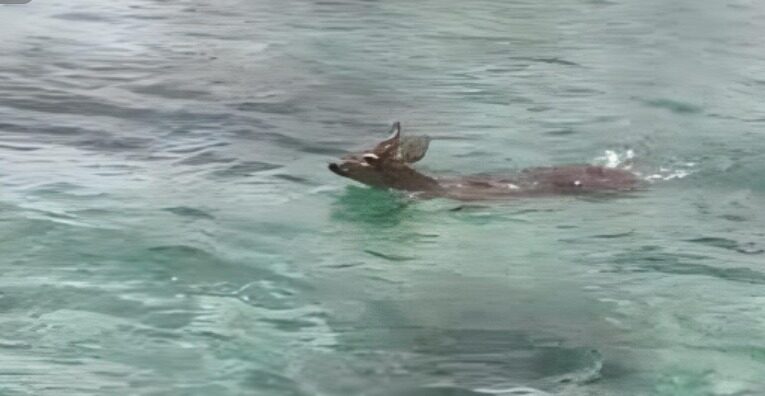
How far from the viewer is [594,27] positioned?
15.3 feet

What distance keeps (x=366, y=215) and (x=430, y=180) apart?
258 millimetres

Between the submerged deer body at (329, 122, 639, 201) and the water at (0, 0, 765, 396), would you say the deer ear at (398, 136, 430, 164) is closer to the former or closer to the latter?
the submerged deer body at (329, 122, 639, 201)

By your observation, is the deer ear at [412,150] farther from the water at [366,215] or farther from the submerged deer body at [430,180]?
the water at [366,215]

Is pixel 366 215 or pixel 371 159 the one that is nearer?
pixel 366 215

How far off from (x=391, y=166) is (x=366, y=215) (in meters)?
0.19

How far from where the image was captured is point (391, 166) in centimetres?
274

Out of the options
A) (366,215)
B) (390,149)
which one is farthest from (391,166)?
(366,215)

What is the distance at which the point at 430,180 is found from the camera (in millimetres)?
2795

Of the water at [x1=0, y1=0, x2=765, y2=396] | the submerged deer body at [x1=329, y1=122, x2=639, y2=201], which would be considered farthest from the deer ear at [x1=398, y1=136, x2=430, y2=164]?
the water at [x1=0, y1=0, x2=765, y2=396]

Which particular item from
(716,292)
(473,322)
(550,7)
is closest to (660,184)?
(716,292)

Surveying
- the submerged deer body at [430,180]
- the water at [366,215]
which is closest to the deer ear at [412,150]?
the submerged deer body at [430,180]

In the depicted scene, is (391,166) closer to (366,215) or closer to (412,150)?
(412,150)

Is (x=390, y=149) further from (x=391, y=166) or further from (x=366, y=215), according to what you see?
(x=366, y=215)

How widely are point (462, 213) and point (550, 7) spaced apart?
102 inches
